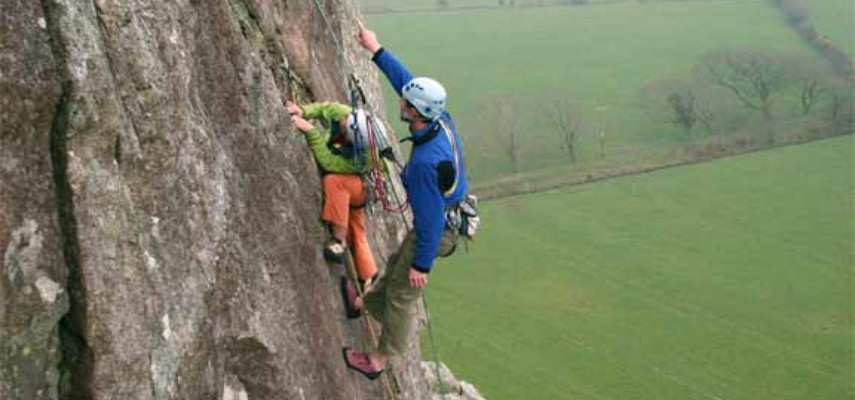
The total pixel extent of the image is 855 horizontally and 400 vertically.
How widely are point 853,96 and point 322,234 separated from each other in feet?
279

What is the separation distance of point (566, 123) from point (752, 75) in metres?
20.7

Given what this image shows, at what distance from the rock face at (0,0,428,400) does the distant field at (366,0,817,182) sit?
67084 mm

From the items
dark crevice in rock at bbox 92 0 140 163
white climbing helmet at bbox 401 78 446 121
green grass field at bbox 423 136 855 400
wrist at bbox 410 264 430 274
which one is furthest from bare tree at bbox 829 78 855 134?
dark crevice in rock at bbox 92 0 140 163

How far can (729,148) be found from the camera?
7838 centimetres

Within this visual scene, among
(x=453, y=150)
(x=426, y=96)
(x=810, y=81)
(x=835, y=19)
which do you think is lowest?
(x=810, y=81)

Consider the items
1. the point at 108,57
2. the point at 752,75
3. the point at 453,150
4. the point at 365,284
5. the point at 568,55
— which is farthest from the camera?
the point at 568,55

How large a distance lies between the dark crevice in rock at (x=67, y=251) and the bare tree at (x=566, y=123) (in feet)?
248

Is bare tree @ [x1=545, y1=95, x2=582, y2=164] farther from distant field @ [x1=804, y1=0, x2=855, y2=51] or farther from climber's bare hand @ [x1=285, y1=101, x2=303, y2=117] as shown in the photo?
climber's bare hand @ [x1=285, y1=101, x2=303, y2=117]

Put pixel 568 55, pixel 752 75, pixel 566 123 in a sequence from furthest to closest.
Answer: pixel 568 55 < pixel 752 75 < pixel 566 123

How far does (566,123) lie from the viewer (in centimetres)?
8356

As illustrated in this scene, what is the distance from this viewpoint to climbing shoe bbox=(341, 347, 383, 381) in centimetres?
956

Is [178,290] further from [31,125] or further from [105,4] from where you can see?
[105,4]

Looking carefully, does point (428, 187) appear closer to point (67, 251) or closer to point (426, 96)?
point (426, 96)

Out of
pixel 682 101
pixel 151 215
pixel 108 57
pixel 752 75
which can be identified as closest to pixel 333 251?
pixel 151 215
